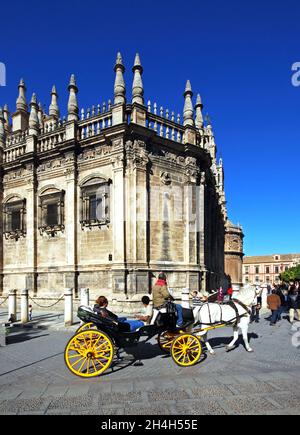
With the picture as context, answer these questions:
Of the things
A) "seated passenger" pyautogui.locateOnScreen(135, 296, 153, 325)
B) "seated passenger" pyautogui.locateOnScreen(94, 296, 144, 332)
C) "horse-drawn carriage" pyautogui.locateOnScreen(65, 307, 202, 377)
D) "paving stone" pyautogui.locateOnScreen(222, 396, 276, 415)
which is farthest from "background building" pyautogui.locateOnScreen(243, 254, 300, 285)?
"paving stone" pyautogui.locateOnScreen(222, 396, 276, 415)

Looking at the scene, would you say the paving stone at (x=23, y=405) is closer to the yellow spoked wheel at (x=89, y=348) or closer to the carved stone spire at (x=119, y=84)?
the yellow spoked wheel at (x=89, y=348)

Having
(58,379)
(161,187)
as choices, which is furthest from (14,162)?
(58,379)

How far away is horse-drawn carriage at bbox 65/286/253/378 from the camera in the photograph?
18.0 feet

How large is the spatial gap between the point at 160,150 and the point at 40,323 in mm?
10054

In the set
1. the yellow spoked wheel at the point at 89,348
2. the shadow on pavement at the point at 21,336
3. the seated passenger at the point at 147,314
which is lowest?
the shadow on pavement at the point at 21,336

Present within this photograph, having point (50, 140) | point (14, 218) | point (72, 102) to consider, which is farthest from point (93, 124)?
point (14, 218)

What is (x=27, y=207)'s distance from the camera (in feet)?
59.1

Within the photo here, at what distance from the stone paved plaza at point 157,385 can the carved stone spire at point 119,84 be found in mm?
11987

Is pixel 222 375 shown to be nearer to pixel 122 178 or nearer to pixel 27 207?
pixel 122 178

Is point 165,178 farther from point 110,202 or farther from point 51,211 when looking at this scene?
point 51,211

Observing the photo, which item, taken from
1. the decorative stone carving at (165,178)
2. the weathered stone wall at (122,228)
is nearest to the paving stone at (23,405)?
the weathered stone wall at (122,228)

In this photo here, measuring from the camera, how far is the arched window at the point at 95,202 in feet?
49.9

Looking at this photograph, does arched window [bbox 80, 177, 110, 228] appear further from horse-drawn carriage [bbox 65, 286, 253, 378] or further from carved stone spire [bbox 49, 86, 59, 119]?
horse-drawn carriage [bbox 65, 286, 253, 378]

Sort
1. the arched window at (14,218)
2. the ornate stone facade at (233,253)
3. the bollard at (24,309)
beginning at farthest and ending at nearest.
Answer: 1. the ornate stone facade at (233,253)
2. the arched window at (14,218)
3. the bollard at (24,309)
